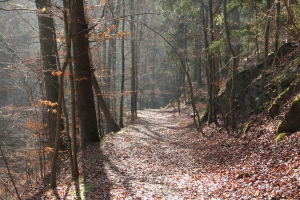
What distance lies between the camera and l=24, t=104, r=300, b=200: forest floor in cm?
611

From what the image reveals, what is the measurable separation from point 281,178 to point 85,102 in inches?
298

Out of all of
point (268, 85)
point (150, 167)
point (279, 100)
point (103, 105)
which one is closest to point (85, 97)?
point (150, 167)

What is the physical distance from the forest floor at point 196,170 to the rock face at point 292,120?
42cm

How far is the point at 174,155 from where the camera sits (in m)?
11.3

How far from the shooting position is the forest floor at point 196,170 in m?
6.11

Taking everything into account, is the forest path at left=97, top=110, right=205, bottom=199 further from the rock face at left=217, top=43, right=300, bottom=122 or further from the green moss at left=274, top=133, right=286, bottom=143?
the rock face at left=217, top=43, right=300, bottom=122

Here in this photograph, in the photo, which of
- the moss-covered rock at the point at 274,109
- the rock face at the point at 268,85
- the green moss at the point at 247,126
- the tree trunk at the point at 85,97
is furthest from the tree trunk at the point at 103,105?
the moss-covered rock at the point at 274,109

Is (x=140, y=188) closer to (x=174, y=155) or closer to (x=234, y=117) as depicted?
(x=174, y=155)

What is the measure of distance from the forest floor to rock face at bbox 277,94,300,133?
422 millimetres

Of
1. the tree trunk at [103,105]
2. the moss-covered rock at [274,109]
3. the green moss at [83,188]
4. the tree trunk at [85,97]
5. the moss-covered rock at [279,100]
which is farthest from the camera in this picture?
the tree trunk at [103,105]

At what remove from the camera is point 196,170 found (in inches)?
349

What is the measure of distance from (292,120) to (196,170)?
3.25m

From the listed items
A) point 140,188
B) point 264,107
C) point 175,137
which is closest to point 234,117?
point 264,107

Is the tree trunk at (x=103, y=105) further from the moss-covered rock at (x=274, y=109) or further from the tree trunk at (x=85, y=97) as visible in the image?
the moss-covered rock at (x=274, y=109)
